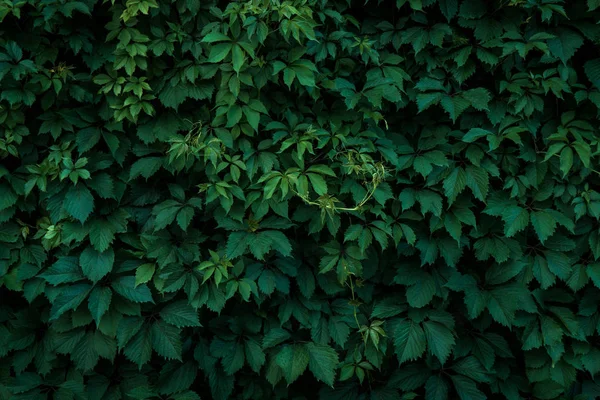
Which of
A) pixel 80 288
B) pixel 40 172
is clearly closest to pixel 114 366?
pixel 80 288

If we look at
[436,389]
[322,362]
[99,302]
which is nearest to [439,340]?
[436,389]

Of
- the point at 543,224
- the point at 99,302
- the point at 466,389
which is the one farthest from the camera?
the point at 466,389

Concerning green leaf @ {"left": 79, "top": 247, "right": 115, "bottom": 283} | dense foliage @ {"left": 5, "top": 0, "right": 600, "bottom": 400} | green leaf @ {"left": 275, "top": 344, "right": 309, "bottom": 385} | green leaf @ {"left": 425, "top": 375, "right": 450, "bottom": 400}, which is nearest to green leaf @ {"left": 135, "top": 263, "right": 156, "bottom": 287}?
dense foliage @ {"left": 5, "top": 0, "right": 600, "bottom": 400}

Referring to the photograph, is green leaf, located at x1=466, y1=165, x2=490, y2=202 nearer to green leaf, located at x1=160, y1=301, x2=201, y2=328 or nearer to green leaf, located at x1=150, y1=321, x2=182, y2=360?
green leaf, located at x1=160, y1=301, x2=201, y2=328

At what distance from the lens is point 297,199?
8.71ft

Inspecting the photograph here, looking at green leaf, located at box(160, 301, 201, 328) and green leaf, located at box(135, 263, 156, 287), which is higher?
green leaf, located at box(135, 263, 156, 287)

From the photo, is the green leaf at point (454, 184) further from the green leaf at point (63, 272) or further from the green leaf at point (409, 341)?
the green leaf at point (63, 272)

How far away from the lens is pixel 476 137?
255 cm

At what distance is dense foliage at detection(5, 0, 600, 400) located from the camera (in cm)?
250

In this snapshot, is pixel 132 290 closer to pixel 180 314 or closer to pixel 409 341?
pixel 180 314

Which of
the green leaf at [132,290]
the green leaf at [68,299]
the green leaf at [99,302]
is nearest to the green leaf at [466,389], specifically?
the green leaf at [132,290]

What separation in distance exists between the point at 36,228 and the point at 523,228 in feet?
7.86

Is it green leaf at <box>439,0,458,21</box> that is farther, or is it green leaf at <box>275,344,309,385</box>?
green leaf at <box>439,0,458,21</box>

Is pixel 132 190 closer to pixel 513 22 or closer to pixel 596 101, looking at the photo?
pixel 513 22
